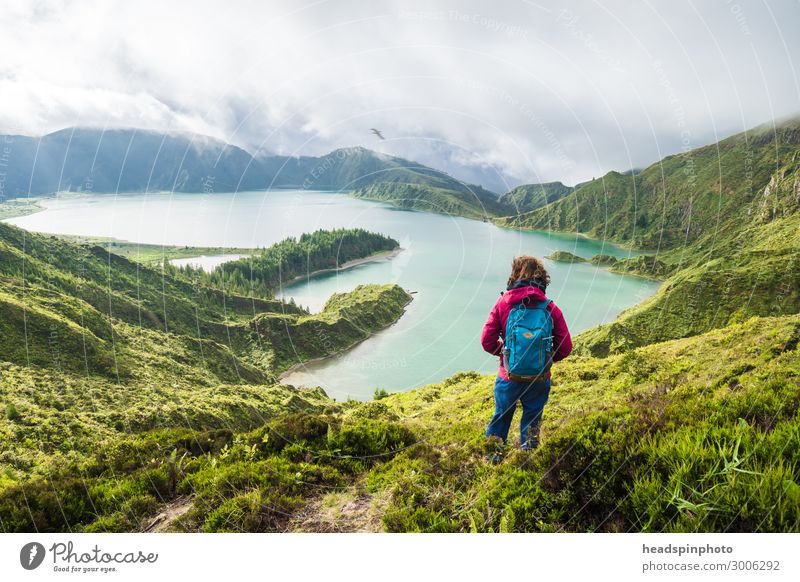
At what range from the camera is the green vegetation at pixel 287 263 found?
3463 inches

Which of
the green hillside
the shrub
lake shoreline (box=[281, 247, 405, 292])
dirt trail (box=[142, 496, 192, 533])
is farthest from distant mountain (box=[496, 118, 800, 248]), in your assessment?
dirt trail (box=[142, 496, 192, 533])

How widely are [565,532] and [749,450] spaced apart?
5.15ft

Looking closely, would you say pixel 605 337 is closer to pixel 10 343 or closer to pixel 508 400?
pixel 508 400

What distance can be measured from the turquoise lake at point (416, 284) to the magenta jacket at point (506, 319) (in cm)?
4542

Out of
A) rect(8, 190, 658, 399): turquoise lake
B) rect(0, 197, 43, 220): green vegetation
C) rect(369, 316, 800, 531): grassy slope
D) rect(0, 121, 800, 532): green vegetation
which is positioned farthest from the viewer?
rect(0, 197, 43, 220): green vegetation

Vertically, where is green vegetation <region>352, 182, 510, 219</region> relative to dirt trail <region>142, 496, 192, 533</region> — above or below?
above

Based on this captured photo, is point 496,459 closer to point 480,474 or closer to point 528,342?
point 480,474

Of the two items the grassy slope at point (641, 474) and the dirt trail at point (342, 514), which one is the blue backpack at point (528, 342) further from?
the dirt trail at point (342, 514)

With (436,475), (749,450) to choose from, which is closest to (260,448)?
(436,475)

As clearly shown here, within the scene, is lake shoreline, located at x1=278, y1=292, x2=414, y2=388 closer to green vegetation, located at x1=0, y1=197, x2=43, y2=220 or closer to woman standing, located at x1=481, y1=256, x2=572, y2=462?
woman standing, located at x1=481, y1=256, x2=572, y2=462

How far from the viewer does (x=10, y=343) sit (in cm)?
2814
